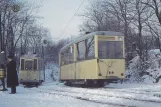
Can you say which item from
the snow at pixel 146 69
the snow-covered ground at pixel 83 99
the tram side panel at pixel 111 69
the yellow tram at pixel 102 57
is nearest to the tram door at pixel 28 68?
the snow at pixel 146 69

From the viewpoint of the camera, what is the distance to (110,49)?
20.1 m

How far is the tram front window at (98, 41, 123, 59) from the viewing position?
782 inches

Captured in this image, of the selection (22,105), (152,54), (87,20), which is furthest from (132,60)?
(22,105)

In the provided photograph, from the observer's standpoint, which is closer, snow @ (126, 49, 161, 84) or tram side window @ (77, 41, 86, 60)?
tram side window @ (77, 41, 86, 60)

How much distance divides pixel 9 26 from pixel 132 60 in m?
15.5

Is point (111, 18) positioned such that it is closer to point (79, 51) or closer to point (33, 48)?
point (79, 51)

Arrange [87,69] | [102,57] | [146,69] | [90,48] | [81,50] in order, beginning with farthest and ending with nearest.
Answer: [146,69]
[81,50]
[87,69]
[90,48]
[102,57]

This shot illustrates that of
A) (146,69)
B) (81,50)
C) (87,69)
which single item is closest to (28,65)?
(146,69)

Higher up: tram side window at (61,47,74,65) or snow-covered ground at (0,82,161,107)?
tram side window at (61,47,74,65)

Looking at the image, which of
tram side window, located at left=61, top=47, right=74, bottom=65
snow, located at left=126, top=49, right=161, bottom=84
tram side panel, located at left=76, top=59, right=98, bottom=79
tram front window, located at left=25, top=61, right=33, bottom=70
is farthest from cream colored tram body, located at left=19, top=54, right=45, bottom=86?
tram side panel, located at left=76, top=59, right=98, bottom=79

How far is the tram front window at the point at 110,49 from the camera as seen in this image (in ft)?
65.2

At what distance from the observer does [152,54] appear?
34719 mm

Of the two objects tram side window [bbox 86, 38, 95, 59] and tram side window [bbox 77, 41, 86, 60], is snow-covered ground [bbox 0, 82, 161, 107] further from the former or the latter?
tram side window [bbox 77, 41, 86, 60]

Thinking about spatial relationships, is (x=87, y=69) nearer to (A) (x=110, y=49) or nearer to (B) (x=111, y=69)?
(B) (x=111, y=69)
